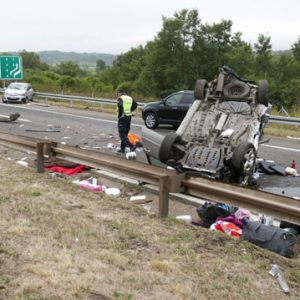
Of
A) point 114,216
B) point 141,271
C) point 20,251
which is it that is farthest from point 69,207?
point 141,271

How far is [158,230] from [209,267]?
42.5 inches

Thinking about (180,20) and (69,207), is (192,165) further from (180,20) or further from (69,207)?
(180,20)

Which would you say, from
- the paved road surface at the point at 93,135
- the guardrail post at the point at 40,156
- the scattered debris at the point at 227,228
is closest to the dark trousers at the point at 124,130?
the paved road surface at the point at 93,135

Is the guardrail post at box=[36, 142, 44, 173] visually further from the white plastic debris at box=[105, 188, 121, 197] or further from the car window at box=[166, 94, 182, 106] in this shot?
the car window at box=[166, 94, 182, 106]

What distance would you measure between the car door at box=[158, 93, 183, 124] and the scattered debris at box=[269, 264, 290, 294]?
13.7 metres

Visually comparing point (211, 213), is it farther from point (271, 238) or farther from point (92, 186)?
point (92, 186)

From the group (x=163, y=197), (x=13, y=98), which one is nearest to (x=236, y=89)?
(x=163, y=197)

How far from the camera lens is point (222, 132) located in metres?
8.29

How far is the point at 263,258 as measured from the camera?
4.41 metres

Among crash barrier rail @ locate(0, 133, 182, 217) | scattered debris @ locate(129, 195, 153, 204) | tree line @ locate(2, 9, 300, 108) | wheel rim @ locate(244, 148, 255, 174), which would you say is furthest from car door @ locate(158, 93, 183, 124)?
tree line @ locate(2, 9, 300, 108)

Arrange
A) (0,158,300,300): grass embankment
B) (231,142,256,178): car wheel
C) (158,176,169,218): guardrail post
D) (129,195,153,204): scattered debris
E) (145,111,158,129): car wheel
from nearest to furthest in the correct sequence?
(0,158,300,300): grass embankment → (158,176,169,218): guardrail post → (129,195,153,204): scattered debris → (231,142,256,178): car wheel → (145,111,158,129): car wheel

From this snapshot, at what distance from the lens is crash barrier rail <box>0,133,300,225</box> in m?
4.78

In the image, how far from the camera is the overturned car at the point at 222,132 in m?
7.51

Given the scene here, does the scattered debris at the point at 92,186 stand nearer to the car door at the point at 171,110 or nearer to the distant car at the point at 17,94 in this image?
the car door at the point at 171,110
